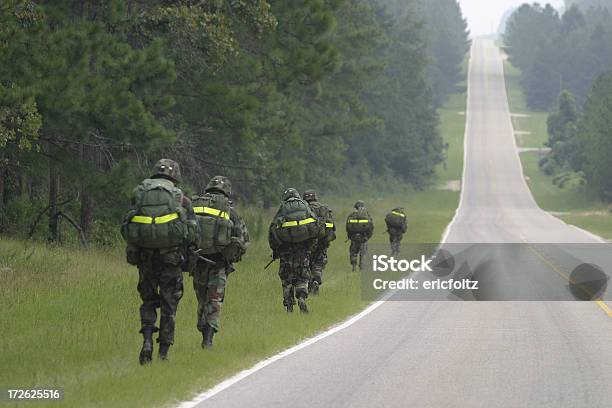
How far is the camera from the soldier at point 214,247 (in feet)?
40.7

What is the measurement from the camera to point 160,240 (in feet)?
34.7

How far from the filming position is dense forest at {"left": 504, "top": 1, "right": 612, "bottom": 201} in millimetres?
78812

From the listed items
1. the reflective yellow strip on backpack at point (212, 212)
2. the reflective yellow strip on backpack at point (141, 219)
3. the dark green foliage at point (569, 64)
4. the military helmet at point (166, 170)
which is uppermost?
the dark green foliage at point (569, 64)

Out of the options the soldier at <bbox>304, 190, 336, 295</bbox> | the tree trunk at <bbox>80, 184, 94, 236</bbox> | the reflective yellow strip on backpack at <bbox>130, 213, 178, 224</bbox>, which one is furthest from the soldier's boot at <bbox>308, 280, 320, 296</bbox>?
A: the reflective yellow strip on backpack at <bbox>130, 213, 178, 224</bbox>

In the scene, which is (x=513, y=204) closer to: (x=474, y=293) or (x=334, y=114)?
(x=334, y=114)

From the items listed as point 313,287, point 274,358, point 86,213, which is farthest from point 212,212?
point 86,213

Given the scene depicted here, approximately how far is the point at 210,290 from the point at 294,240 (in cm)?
386

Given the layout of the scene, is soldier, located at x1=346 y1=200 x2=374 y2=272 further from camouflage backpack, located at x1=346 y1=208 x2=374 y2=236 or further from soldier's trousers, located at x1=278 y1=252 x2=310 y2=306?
soldier's trousers, located at x1=278 y1=252 x2=310 y2=306

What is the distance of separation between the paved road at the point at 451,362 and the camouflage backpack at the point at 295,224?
1568 mm

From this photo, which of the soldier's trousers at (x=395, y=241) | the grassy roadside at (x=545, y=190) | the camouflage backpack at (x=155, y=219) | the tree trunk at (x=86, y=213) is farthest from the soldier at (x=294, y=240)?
the grassy roadside at (x=545, y=190)

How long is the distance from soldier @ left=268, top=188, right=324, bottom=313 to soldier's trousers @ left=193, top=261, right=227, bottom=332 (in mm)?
3625

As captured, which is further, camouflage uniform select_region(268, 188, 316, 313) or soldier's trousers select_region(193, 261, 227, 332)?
camouflage uniform select_region(268, 188, 316, 313)

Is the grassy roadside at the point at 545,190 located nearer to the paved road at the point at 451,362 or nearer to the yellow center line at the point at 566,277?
the yellow center line at the point at 566,277

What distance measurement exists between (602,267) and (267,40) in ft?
37.5
